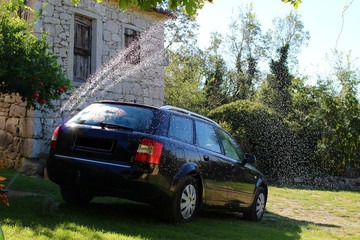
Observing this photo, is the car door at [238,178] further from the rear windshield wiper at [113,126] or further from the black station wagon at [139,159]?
the rear windshield wiper at [113,126]

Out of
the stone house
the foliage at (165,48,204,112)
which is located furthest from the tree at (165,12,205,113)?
the stone house

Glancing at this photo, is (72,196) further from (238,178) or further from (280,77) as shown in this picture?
(280,77)

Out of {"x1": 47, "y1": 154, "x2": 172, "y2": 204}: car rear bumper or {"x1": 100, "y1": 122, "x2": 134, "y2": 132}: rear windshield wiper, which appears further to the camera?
{"x1": 100, "y1": 122, "x2": 134, "y2": 132}: rear windshield wiper

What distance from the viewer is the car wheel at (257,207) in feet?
25.0

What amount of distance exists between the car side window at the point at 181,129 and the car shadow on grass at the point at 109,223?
109cm

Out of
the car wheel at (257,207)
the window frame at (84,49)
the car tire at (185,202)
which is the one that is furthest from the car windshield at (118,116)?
the window frame at (84,49)

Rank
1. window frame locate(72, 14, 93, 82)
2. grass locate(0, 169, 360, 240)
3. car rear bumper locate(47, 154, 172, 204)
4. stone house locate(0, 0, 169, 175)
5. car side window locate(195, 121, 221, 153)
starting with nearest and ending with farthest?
grass locate(0, 169, 360, 240), car rear bumper locate(47, 154, 172, 204), car side window locate(195, 121, 221, 153), stone house locate(0, 0, 169, 175), window frame locate(72, 14, 93, 82)

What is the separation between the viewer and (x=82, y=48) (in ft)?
41.3

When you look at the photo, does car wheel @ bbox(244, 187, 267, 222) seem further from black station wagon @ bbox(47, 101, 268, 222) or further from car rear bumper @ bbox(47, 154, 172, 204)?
car rear bumper @ bbox(47, 154, 172, 204)

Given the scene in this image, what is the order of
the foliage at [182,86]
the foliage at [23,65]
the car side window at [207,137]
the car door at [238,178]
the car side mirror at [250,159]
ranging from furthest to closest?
the foliage at [182,86] → the foliage at [23,65] → the car side mirror at [250,159] → the car door at [238,178] → the car side window at [207,137]

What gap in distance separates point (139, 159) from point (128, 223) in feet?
2.84

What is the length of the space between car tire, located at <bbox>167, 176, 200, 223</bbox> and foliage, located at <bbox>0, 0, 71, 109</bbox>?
3.50 metres

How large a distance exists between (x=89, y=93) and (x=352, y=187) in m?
9.98

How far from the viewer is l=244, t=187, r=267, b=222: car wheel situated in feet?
25.0
